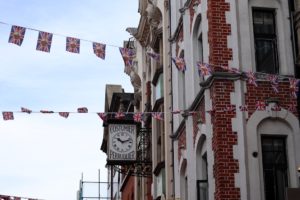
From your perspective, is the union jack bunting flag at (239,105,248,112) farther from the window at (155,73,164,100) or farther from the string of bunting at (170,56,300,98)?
the window at (155,73,164,100)

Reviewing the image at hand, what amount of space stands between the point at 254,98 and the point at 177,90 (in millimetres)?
5324

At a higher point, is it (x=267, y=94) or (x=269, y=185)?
(x=267, y=94)

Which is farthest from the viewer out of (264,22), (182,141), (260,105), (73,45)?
(182,141)

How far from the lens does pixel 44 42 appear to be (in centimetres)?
1827

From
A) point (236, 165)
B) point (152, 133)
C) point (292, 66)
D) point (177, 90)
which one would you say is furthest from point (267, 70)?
point (152, 133)

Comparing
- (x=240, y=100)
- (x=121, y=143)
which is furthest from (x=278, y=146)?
(x=121, y=143)

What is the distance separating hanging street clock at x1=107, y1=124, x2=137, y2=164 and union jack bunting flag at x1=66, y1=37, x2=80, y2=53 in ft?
41.8

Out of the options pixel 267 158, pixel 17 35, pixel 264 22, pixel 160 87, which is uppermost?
pixel 160 87

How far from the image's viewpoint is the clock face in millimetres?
31109

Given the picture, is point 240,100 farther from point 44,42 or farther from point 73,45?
point 44,42

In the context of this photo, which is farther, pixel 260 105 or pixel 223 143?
pixel 260 105

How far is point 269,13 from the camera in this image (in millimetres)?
19375

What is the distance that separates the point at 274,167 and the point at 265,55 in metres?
3.06

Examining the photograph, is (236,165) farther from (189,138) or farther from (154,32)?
(154,32)
